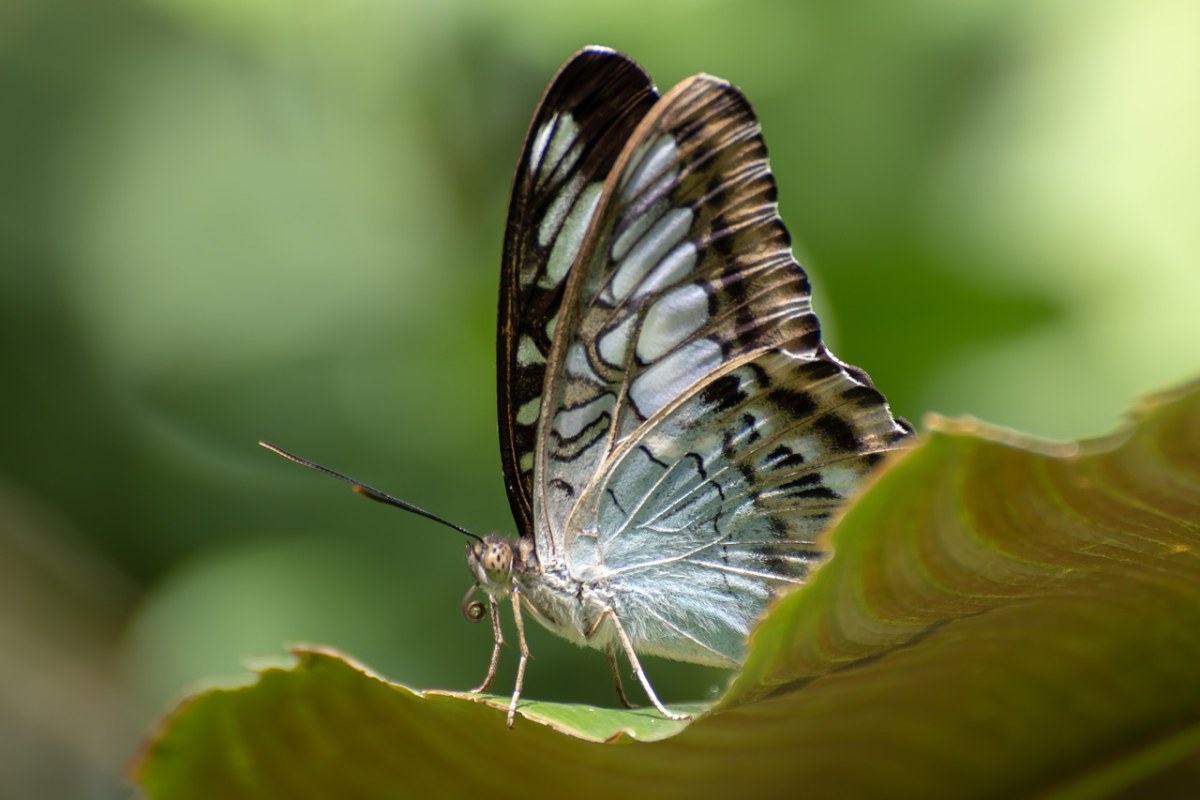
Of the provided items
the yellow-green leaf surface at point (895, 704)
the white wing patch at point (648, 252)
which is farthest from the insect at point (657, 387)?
the yellow-green leaf surface at point (895, 704)

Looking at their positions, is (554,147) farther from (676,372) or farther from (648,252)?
(676,372)

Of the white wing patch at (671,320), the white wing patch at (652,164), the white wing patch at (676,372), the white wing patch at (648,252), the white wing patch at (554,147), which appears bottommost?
the white wing patch at (676,372)

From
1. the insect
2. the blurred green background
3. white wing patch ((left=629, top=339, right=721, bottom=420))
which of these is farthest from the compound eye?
the blurred green background

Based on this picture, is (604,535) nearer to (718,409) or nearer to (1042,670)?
(718,409)

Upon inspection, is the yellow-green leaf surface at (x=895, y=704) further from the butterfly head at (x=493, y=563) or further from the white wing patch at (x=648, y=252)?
the white wing patch at (x=648, y=252)

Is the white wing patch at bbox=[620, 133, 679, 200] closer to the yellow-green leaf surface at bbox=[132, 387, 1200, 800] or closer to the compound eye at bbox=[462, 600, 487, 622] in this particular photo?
the compound eye at bbox=[462, 600, 487, 622]

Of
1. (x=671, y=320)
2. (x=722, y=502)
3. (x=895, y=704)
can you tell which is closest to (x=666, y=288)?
(x=671, y=320)

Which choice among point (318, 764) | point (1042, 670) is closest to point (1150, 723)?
point (1042, 670)
